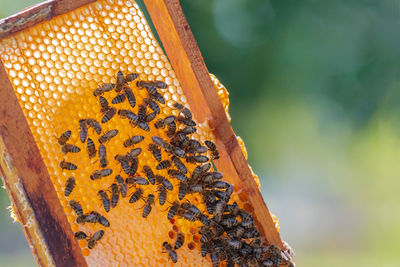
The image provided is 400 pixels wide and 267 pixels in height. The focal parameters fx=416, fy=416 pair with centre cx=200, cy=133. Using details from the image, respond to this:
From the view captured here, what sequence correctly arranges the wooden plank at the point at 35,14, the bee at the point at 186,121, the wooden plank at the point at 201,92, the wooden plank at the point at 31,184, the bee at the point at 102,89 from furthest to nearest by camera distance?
the bee at the point at 186,121 < the wooden plank at the point at 201,92 < the bee at the point at 102,89 < the wooden plank at the point at 35,14 < the wooden plank at the point at 31,184

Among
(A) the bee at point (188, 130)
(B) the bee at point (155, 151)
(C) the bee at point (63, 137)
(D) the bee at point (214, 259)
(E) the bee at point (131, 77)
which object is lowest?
(D) the bee at point (214, 259)

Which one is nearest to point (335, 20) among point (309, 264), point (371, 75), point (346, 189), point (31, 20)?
point (371, 75)

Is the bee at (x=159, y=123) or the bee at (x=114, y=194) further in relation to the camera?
the bee at (x=159, y=123)

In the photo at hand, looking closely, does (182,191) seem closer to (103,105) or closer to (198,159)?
(198,159)

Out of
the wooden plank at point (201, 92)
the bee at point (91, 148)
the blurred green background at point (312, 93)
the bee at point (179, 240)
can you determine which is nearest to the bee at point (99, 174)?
the bee at point (91, 148)

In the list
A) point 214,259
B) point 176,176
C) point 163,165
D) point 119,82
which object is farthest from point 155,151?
point 214,259

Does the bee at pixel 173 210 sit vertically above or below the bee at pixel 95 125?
below

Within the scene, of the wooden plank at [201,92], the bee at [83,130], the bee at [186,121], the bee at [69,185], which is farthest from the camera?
the bee at [186,121]

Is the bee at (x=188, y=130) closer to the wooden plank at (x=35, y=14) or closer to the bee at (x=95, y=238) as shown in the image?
the bee at (x=95, y=238)
